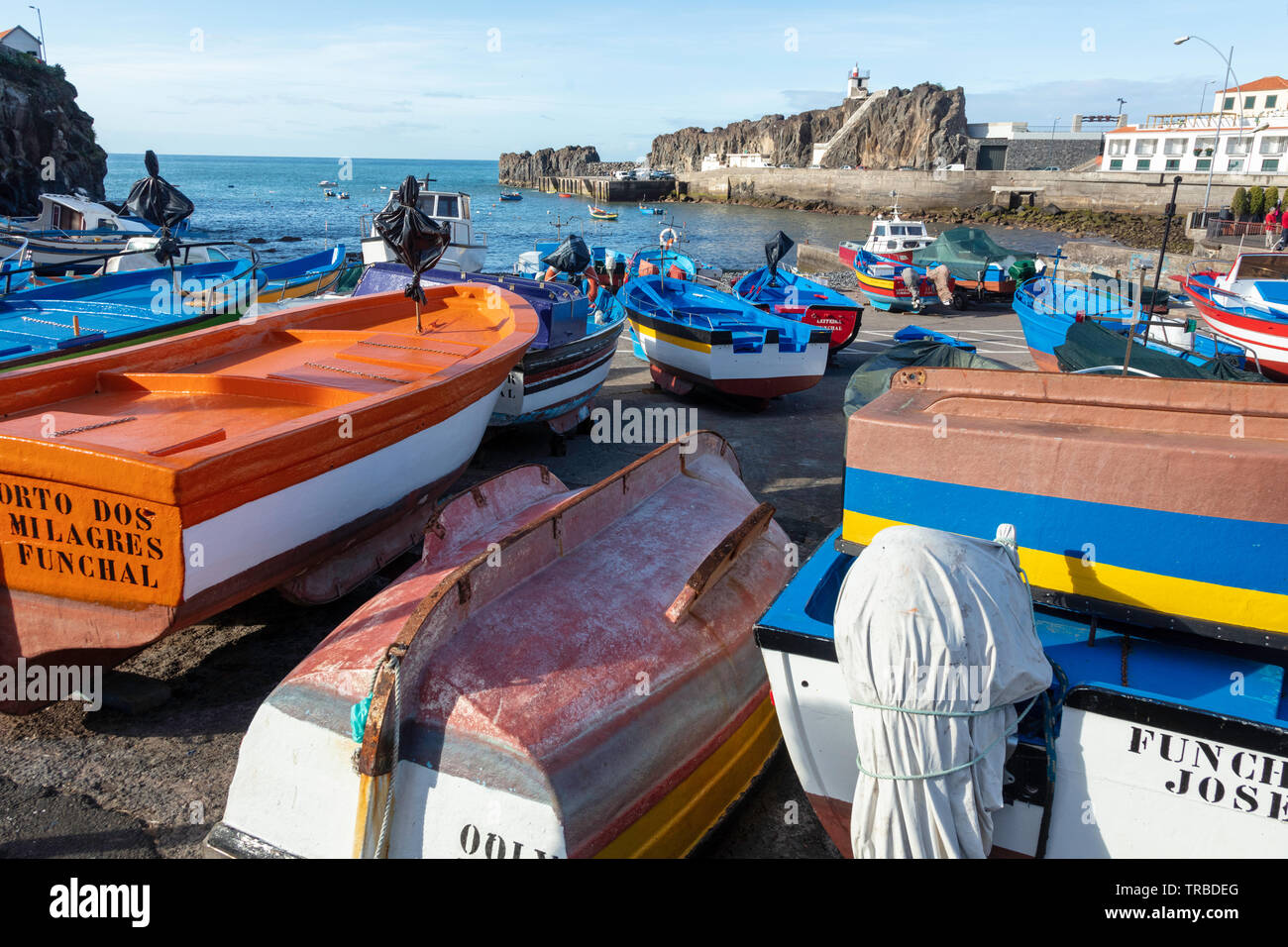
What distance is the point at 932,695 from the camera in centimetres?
287

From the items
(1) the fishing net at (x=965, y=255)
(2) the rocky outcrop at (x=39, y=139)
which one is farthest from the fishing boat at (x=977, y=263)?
(2) the rocky outcrop at (x=39, y=139)

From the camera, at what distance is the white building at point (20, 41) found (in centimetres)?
5750

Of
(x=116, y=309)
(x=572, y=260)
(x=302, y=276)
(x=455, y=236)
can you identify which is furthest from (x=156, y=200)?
(x=455, y=236)

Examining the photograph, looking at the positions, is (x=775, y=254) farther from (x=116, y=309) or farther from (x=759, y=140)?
(x=759, y=140)

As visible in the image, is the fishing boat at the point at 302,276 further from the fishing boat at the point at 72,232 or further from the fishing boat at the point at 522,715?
the fishing boat at the point at 522,715

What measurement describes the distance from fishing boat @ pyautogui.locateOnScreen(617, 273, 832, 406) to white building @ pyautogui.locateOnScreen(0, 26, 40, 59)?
68264mm

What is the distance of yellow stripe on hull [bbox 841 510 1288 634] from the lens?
10.8ft

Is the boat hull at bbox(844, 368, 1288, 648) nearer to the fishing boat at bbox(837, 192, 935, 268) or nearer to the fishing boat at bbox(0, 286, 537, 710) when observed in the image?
the fishing boat at bbox(0, 286, 537, 710)

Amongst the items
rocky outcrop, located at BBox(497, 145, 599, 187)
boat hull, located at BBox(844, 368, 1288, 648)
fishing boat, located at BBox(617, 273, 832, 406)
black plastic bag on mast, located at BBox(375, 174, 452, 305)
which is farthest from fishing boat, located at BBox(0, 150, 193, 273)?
rocky outcrop, located at BBox(497, 145, 599, 187)

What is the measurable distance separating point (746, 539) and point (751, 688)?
875mm

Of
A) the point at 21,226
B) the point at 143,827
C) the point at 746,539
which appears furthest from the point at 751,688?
the point at 21,226

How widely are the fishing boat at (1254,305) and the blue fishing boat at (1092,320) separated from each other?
0.38 meters

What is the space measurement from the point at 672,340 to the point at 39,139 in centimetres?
5347

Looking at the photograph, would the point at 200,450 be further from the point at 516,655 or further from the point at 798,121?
the point at 798,121
